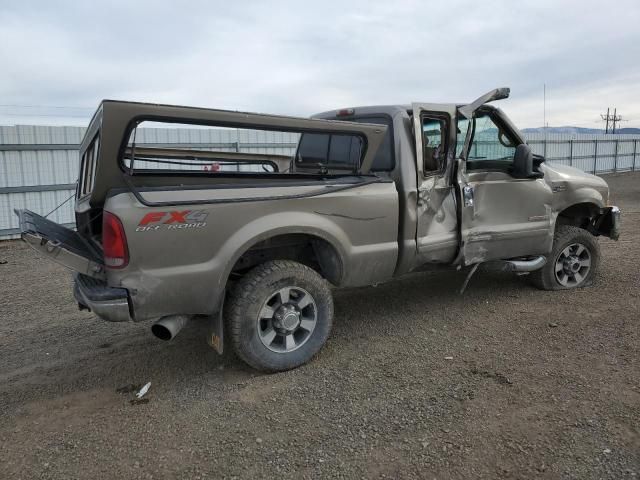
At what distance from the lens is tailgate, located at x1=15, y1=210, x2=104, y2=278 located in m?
3.12

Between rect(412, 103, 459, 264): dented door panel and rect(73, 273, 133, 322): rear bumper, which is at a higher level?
rect(412, 103, 459, 264): dented door panel

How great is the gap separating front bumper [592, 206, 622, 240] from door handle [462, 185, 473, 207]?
80.2 inches

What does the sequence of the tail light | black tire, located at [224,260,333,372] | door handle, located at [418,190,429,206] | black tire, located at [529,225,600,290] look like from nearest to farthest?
the tail light
black tire, located at [224,260,333,372]
door handle, located at [418,190,429,206]
black tire, located at [529,225,600,290]

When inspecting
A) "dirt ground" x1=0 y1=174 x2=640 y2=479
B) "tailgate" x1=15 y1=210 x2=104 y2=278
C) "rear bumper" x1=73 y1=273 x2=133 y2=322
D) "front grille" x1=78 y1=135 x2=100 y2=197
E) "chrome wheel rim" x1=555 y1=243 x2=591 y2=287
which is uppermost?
"front grille" x1=78 y1=135 x2=100 y2=197

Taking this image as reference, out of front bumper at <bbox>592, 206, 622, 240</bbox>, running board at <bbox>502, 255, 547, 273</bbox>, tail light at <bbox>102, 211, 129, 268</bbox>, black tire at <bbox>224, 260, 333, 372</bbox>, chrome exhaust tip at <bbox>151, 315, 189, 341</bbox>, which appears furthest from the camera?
front bumper at <bbox>592, 206, 622, 240</bbox>

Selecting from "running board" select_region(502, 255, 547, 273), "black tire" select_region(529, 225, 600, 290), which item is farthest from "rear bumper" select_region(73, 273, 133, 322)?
"black tire" select_region(529, 225, 600, 290)

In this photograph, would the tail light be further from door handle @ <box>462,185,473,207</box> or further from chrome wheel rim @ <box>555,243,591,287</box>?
chrome wheel rim @ <box>555,243,591,287</box>

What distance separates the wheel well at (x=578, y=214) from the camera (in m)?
5.50

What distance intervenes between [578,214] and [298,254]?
11.2ft

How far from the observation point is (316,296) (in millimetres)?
3766

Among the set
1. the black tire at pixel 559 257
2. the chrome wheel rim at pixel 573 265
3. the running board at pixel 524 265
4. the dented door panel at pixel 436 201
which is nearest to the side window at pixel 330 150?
the dented door panel at pixel 436 201

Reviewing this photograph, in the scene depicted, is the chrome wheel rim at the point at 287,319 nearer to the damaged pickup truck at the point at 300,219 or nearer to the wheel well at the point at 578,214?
the damaged pickup truck at the point at 300,219

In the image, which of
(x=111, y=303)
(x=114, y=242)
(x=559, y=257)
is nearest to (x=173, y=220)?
(x=114, y=242)

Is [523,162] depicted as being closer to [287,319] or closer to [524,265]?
[524,265]
